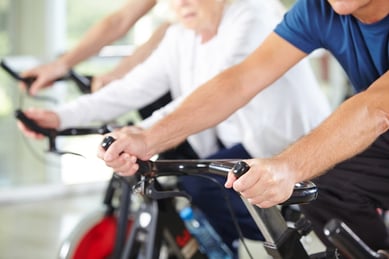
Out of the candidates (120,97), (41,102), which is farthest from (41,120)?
(41,102)

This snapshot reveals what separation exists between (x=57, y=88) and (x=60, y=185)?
62cm

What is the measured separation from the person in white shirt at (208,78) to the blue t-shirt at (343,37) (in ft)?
1.26

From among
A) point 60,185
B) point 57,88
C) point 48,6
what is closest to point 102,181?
point 60,185

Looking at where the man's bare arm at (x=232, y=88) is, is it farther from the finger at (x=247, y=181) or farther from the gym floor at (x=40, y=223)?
the gym floor at (x=40, y=223)

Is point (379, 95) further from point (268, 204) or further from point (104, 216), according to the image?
point (104, 216)

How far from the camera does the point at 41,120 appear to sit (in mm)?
2232

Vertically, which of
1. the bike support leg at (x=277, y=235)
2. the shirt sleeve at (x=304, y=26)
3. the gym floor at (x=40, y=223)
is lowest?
the gym floor at (x=40, y=223)

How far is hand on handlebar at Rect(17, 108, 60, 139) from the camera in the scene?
2.21 m

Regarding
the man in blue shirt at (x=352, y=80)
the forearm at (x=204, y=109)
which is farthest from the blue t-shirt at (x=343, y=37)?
the forearm at (x=204, y=109)

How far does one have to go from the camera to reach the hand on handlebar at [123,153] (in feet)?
5.17

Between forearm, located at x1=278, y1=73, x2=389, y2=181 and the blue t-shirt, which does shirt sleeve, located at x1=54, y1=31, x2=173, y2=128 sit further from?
forearm, located at x1=278, y1=73, x2=389, y2=181

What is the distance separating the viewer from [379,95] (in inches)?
55.6

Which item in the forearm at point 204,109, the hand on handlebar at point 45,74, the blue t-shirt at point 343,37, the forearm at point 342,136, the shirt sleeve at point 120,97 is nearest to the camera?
the forearm at point 342,136

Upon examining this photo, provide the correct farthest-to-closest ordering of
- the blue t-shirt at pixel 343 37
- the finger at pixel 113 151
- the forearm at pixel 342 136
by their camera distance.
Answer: the blue t-shirt at pixel 343 37, the finger at pixel 113 151, the forearm at pixel 342 136
